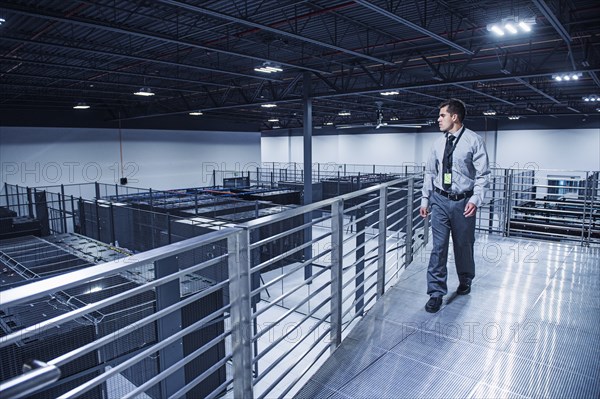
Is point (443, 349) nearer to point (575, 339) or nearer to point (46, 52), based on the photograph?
point (575, 339)

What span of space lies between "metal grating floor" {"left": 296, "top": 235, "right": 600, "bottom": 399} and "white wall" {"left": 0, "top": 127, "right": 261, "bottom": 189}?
16.4 m

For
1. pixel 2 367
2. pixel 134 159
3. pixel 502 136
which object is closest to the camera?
pixel 2 367

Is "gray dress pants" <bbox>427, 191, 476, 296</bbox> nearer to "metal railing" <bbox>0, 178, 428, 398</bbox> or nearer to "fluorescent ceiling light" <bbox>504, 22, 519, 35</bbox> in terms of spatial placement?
"metal railing" <bbox>0, 178, 428, 398</bbox>

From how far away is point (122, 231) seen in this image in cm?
894

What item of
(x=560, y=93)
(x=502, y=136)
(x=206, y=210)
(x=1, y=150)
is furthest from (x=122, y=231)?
(x=502, y=136)

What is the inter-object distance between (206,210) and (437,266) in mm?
6958

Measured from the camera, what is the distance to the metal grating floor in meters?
2.19

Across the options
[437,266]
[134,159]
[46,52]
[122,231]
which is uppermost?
[46,52]

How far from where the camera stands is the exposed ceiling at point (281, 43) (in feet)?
20.2

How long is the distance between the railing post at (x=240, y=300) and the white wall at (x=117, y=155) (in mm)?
16964

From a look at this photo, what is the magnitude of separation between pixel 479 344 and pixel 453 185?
1.11 m

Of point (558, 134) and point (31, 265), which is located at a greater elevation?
point (558, 134)

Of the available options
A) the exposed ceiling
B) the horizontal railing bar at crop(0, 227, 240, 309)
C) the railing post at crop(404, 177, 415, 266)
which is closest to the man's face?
the railing post at crop(404, 177, 415, 266)

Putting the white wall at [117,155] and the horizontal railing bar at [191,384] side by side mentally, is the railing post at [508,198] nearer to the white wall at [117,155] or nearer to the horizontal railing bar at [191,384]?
the horizontal railing bar at [191,384]
